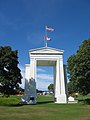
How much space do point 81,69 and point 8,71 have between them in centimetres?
1338

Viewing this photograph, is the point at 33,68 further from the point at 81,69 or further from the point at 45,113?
the point at 45,113

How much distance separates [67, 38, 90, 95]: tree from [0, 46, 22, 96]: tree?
9.90 metres

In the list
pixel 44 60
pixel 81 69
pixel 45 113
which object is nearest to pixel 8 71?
pixel 44 60

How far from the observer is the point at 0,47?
44188mm

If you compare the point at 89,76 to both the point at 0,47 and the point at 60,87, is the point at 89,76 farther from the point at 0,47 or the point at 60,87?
the point at 0,47

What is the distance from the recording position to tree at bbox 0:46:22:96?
4197 centimetres

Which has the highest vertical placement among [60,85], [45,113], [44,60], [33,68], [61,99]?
[44,60]

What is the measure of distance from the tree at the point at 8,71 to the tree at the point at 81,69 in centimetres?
990

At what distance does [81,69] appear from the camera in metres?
37.9

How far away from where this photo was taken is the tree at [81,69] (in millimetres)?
37906

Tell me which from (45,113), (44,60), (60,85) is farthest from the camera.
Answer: (44,60)

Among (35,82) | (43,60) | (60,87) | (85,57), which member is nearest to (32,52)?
(43,60)

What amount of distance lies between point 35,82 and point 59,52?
7.69 metres

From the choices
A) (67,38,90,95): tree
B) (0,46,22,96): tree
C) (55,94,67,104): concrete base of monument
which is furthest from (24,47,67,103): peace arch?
(67,38,90,95): tree
